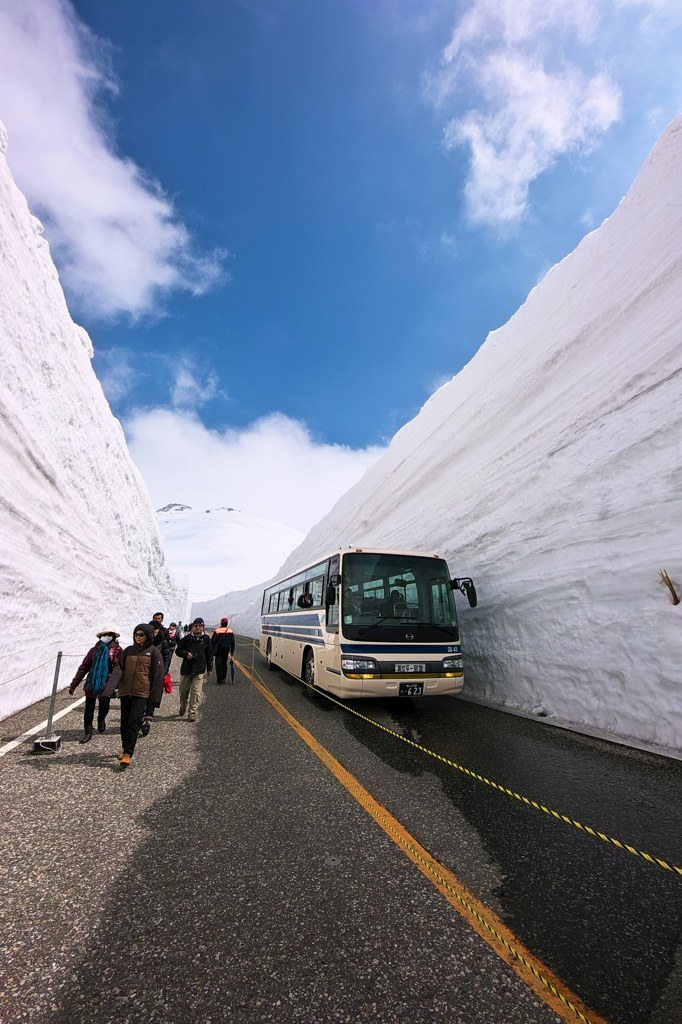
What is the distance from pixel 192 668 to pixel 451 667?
459 centimetres

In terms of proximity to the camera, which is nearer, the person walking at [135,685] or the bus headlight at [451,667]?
the person walking at [135,685]

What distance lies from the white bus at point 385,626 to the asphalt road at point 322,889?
196cm

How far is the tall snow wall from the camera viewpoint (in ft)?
31.1

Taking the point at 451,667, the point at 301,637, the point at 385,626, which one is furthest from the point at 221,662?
the point at 451,667

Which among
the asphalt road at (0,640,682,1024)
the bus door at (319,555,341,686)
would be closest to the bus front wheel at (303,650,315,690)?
the bus door at (319,555,341,686)

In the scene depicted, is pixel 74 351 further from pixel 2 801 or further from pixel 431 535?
pixel 2 801

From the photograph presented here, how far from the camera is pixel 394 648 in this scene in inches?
301

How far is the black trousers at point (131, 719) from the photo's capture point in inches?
211

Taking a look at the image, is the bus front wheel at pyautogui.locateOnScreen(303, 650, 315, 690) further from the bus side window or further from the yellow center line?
the yellow center line

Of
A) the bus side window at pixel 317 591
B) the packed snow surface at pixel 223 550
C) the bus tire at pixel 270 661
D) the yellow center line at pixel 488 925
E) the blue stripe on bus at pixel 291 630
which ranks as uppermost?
the packed snow surface at pixel 223 550

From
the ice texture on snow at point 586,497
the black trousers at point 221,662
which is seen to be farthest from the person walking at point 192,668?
the ice texture on snow at point 586,497

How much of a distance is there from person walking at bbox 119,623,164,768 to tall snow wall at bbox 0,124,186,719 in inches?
127

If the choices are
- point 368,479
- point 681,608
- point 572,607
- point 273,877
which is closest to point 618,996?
point 273,877

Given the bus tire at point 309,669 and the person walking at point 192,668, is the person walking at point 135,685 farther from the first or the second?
the bus tire at point 309,669
